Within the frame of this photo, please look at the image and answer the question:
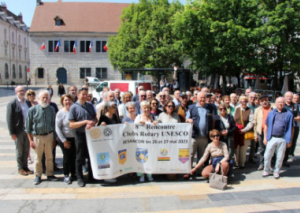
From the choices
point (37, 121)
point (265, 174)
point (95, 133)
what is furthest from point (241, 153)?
point (37, 121)

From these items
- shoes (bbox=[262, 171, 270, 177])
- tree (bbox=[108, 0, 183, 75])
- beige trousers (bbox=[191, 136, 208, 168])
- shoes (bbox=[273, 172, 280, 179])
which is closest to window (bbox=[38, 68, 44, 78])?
tree (bbox=[108, 0, 183, 75])

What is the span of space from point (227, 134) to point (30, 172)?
4508 mm

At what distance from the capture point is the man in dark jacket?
6.11 metres

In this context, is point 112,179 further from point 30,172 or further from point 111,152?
point 30,172

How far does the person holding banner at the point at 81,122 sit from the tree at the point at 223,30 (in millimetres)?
16254

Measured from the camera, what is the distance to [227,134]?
649 cm

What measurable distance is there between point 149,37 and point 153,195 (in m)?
26.7

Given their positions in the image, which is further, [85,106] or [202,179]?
[202,179]

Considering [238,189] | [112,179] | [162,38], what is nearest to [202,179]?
[238,189]

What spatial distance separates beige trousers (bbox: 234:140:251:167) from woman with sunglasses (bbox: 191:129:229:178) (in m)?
1.15

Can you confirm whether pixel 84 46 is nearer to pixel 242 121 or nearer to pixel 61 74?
pixel 61 74

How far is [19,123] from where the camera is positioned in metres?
6.20

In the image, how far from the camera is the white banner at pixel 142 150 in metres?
5.80

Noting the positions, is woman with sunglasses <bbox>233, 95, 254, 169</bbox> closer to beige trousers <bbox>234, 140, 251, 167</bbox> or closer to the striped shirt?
beige trousers <bbox>234, 140, 251, 167</bbox>
